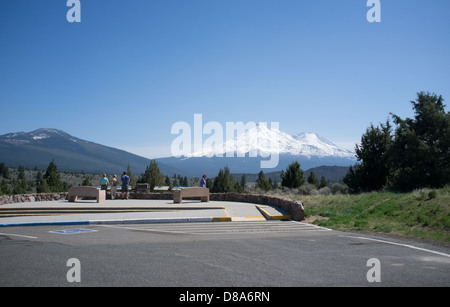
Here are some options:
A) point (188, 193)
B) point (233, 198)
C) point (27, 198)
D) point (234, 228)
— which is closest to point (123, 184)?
point (188, 193)

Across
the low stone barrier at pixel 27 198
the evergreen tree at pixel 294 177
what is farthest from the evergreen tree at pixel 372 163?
the low stone barrier at pixel 27 198

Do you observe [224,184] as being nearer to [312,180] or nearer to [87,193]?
[312,180]

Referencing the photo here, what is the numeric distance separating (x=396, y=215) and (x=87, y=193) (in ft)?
56.2

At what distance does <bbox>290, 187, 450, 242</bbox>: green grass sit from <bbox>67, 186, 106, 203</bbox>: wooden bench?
12359 mm

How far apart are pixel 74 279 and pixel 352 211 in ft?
42.8

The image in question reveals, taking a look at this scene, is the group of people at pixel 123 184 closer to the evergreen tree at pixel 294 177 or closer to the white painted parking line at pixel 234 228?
the white painted parking line at pixel 234 228

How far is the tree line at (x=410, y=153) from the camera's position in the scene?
31344 millimetres

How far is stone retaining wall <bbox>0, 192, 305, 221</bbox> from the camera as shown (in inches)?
597

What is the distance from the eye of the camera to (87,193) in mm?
21984

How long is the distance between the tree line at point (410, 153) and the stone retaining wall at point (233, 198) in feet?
47.8

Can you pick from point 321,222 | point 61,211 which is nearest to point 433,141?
point 321,222

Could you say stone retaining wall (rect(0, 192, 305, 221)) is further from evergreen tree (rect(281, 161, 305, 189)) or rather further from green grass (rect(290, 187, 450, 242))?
evergreen tree (rect(281, 161, 305, 189))

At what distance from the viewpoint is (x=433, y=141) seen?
33125mm
